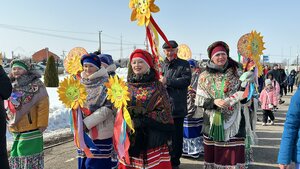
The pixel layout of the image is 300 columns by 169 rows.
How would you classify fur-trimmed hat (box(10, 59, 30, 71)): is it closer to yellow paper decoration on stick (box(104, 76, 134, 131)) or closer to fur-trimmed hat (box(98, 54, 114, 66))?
yellow paper decoration on stick (box(104, 76, 134, 131))

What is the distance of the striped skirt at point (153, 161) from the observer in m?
3.16

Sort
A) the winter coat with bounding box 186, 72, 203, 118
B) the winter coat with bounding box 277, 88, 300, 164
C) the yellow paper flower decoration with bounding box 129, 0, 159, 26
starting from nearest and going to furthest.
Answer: the winter coat with bounding box 277, 88, 300, 164 < the yellow paper flower decoration with bounding box 129, 0, 159, 26 < the winter coat with bounding box 186, 72, 203, 118

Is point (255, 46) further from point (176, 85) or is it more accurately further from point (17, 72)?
point (17, 72)

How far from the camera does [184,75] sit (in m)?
4.77

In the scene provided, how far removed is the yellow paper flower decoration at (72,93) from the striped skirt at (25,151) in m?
0.74

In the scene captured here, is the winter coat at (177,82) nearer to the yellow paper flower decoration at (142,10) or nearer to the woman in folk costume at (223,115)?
the woman in folk costume at (223,115)

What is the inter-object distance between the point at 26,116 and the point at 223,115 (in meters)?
2.52

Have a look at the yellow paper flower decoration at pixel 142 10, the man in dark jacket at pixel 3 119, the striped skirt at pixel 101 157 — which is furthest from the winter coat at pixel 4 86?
the yellow paper flower decoration at pixel 142 10

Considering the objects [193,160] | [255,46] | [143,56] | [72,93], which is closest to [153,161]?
[143,56]

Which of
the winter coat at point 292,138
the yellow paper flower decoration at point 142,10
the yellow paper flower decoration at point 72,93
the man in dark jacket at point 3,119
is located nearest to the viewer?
the winter coat at point 292,138

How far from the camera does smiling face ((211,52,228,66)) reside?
379 cm

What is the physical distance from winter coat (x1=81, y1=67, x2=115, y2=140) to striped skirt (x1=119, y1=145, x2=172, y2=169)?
56cm

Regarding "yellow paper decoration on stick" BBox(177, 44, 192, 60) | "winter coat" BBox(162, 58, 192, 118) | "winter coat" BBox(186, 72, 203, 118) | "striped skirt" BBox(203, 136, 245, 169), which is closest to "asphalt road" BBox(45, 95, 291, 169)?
"winter coat" BBox(186, 72, 203, 118)

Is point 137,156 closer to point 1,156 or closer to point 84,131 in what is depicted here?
point 84,131
